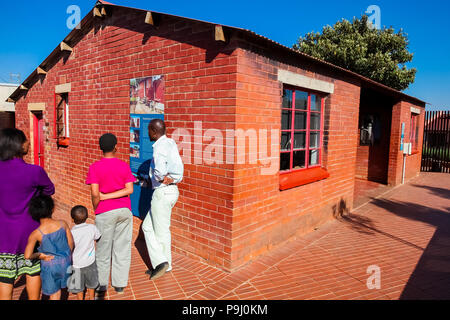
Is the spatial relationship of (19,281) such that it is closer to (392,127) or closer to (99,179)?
→ (99,179)

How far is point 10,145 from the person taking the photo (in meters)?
2.77

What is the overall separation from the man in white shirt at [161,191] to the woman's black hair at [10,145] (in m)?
1.43

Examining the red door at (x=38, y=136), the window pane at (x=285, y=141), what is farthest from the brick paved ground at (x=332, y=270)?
the red door at (x=38, y=136)

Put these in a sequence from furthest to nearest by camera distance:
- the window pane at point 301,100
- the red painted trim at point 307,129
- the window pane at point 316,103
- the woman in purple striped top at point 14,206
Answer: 1. the window pane at point 316,103
2. the window pane at point 301,100
3. the red painted trim at point 307,129
4. the woman in purple striped top at point 14,206

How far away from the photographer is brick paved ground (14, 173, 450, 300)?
149 inches

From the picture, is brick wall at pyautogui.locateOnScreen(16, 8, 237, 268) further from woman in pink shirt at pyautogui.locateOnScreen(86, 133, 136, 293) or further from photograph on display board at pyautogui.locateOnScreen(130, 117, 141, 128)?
woman in pink shirt at pyautogui.locateOnScreen(86, 133, 136, 293)

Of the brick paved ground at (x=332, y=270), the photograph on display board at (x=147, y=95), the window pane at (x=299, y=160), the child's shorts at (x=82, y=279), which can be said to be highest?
the photograph on display board at (x=147, y=95)

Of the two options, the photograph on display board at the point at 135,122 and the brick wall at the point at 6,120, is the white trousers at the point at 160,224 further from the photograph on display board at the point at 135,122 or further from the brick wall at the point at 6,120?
the brick wall at the point at 6,120

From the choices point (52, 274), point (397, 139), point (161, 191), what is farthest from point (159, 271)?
point (397, 139)

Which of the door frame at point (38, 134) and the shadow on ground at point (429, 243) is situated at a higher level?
the door frame at point (38, 134)

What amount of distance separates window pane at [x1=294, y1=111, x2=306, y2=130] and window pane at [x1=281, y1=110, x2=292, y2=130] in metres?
0.26

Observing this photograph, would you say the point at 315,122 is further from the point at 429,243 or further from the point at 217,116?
the point at 429,243

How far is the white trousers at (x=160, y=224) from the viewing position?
3.98 meters

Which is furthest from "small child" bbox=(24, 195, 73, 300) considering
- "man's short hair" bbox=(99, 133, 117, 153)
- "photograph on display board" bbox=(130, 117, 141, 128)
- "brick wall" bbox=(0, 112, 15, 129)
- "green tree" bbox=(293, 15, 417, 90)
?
Result: "green tree" bbox=(293, 15, 417, 90)
